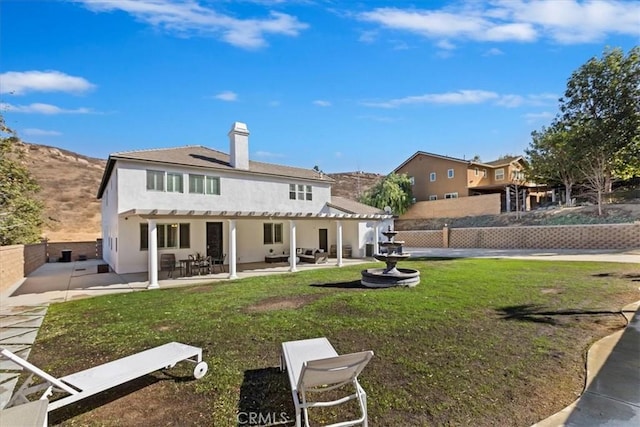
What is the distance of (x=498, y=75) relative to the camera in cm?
1227

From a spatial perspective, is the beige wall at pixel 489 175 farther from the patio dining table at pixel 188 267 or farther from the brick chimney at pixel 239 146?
the patio dining table at pixel 188 267

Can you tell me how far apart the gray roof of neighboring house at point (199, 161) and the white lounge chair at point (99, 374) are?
12927 millimetres

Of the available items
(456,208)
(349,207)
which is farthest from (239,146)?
(456,208)

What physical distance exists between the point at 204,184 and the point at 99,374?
48.9ft

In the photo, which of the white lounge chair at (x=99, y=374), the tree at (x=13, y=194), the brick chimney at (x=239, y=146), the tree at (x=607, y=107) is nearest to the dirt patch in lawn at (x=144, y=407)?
the white lounge chair at (x=99, y=374)

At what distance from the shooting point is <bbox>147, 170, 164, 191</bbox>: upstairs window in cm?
1593

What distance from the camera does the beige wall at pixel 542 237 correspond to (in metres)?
22.2

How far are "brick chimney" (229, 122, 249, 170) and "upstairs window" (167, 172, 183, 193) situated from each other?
3349mm

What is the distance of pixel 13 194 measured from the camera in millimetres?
16781

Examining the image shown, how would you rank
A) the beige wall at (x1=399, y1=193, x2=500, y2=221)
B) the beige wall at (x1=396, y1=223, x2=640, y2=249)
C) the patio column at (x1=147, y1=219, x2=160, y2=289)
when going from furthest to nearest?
1. the beige wall at (x1=399, y1=193, x2=500, y2=221)
2. the beige wall at (x1=396, y1=223, x2=640, y2=249)
3. the patio column at (x1=147, y1=219, x2=160, y2=289)

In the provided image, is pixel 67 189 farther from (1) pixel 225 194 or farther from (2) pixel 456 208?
(2) pixel 456 208

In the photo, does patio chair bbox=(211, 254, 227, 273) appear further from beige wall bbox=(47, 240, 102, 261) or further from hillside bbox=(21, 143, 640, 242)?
beige wall bbox=(47, 240, 102, 261)

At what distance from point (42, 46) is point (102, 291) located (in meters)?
8.05

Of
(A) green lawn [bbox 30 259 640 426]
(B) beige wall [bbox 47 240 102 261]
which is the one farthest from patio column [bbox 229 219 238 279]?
(B) beige wall [bbox 47 240 102 261]
